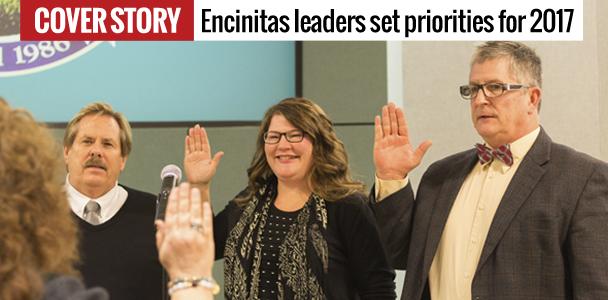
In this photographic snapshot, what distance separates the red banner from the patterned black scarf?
1375 mm

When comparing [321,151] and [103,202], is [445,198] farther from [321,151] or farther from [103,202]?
[103,202]

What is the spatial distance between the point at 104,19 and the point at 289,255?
5.79 ft

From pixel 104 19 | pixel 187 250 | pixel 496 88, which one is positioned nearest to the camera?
pixel 187 250

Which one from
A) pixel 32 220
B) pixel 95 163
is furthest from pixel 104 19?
pixel 32 220

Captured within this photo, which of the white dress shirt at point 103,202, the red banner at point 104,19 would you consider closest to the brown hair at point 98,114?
the white dress shirt at point 103,202

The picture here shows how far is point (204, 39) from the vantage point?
14.0 feet

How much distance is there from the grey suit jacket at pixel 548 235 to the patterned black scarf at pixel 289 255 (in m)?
0.36

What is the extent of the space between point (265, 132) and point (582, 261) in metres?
1.12

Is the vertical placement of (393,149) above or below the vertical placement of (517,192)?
above

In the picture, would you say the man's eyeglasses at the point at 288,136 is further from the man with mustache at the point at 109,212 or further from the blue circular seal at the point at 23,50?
the blue circular seal at the point at 23,50

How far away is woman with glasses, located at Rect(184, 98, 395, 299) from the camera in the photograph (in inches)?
113

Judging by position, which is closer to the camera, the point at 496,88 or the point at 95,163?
the point at 496,88

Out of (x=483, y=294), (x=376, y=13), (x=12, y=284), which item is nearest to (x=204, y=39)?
(x=376, y=13)

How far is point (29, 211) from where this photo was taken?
130cm
